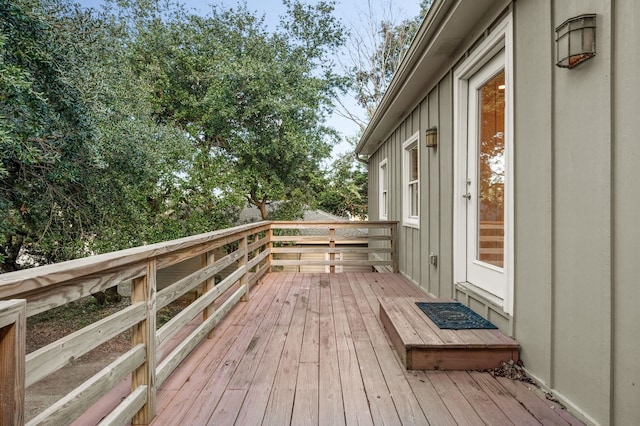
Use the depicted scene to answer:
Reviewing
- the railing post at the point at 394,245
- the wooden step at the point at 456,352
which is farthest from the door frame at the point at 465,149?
the railing post at the point at 394,245

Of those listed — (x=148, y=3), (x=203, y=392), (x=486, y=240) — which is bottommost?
(x=203, y=392)

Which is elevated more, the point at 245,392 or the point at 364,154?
the point at 364,154

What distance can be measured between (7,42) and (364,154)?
683 centimetres

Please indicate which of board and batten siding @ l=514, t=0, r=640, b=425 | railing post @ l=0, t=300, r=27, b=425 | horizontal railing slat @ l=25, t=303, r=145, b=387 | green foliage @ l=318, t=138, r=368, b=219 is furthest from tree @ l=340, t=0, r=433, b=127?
railing post @ l=0, t=300, r=27, b=425

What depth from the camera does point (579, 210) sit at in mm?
1614

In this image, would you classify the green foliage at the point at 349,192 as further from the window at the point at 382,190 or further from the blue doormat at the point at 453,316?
the blue doormat at the point at 453,316

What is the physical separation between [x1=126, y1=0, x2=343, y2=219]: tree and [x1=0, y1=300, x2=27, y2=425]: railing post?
7148 mm

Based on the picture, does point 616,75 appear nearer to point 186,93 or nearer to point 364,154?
point 364,154

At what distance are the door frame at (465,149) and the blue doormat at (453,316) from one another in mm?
169

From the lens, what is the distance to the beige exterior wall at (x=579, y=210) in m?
1.37

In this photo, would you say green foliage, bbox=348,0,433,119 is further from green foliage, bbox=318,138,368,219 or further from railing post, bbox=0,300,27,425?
railing post, bbox=0,300,27,425

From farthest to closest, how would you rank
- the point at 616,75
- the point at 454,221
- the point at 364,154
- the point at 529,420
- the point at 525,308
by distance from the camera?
the point at 364,154 → the point at 454,221 → the point at 525,308 → the point at 529,420 → the point at 616,75

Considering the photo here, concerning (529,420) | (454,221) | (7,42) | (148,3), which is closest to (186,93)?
(148,3)

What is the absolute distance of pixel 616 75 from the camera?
56.3 inches
